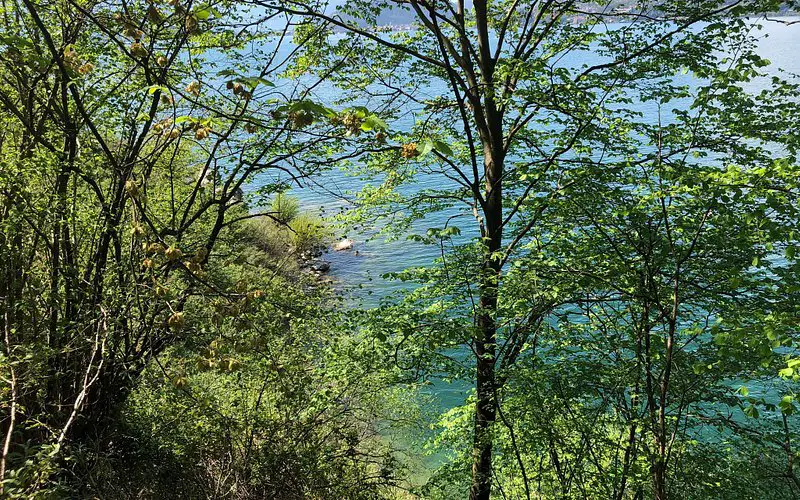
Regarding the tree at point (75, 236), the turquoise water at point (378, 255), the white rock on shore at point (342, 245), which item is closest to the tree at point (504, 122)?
the tree at point (75, 236)

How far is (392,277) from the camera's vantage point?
6.30m

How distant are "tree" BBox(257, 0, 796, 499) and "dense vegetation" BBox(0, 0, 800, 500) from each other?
2.1 inches

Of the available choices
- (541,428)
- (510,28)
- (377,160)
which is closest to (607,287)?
(541,428)

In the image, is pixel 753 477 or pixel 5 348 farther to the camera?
pixel 753 477

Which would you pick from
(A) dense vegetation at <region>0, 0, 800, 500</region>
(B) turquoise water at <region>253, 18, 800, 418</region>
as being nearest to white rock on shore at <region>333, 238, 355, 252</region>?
(B) turquoise water at <region>253, 18, 800, 418</region>

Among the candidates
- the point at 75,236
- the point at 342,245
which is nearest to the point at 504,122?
the point at 75,236

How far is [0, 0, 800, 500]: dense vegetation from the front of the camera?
3.38 meters

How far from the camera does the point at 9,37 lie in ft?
7.58

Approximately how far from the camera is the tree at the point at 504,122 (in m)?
4.97

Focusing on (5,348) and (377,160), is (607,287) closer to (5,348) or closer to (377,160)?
(377,160)

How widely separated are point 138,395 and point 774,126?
7.97 metres

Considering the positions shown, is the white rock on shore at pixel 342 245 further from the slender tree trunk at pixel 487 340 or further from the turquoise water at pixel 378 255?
the slender tree trunk at pixel 487 340

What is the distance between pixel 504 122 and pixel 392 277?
347cm

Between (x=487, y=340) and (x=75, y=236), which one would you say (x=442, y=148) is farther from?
(x=487, y=340)
